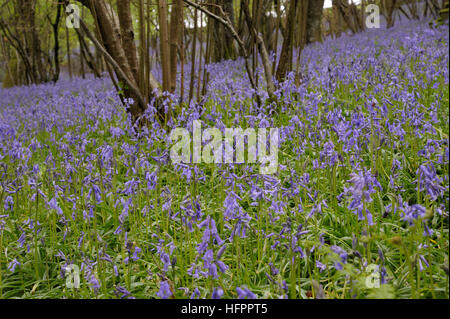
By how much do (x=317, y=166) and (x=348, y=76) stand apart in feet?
9.07

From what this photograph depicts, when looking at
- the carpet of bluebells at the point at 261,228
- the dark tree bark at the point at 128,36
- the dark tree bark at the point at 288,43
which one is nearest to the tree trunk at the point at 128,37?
the dark tree bark at the point at 128,36

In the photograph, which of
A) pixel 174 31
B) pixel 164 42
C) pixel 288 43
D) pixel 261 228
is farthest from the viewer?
pixel 288 43

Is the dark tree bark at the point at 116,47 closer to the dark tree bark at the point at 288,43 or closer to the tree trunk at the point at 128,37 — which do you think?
the tree trunk at the point at 128,37

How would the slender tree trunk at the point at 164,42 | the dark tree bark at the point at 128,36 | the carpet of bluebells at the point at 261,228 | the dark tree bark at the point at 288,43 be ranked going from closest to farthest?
the carpet of bluebells at the point at 261,228
the slender tree trunk at the point at 164,42
the dark tree bark at the point at 288,43
the dark tree bark at the point at 128,36

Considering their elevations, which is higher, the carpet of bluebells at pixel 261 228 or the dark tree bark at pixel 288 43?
the dark tree bark at pixel 288 43

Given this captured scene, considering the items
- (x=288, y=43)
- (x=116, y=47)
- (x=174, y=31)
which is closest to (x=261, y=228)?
(x=174, y=31)

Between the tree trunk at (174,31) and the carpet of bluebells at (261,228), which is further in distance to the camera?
the tree trunk at (174,31)

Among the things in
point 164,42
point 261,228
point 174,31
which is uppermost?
point 174,31

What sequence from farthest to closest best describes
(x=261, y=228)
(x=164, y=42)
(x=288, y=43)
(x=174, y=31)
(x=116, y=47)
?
1. (x=288, y=43)
2. (x=116, y=47)
3. (x=174, y=31)
4. (x=164, y=42)
5. (x=261, y=228)

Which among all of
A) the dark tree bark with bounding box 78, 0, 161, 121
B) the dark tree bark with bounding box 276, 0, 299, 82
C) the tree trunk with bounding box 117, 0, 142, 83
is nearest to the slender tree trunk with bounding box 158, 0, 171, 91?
the dark tree bark with bounding box 78, 0, 161, 121

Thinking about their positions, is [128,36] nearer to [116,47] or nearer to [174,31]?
[116,47]

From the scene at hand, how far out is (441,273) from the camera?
7.03ft
